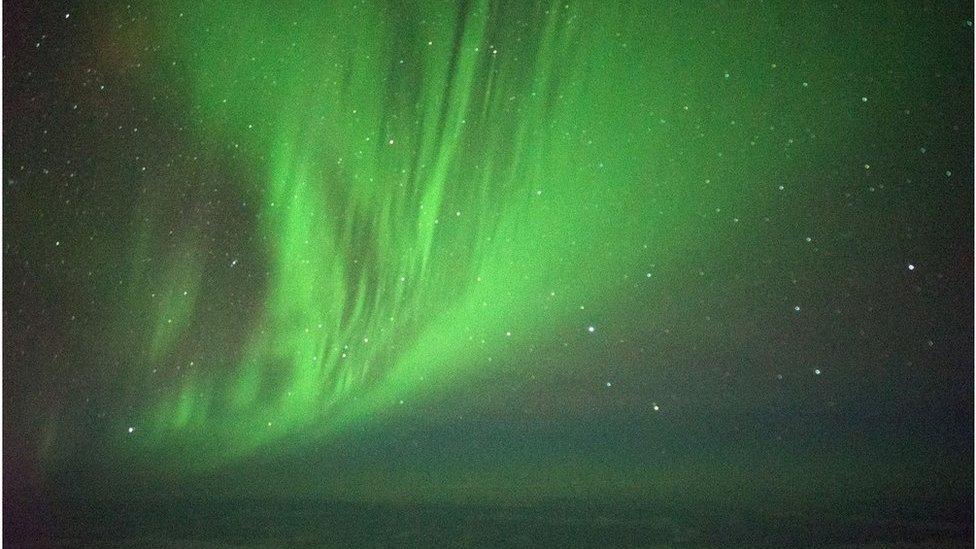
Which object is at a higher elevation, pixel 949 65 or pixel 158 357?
pixel 949 65

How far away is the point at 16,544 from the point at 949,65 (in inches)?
73.0

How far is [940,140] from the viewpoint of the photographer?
57.4 inches

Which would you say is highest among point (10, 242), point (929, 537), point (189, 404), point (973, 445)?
point (10, 242)

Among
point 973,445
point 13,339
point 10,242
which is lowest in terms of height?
point 973,445

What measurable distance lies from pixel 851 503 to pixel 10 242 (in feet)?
5.12

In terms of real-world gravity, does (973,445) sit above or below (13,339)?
below

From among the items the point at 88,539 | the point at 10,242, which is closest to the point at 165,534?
the point at 88,539

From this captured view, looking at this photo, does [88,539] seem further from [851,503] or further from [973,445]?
[973,445]

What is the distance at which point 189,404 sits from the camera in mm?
1471

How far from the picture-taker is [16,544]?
150 centimetres

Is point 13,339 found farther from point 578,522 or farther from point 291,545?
point 578,522

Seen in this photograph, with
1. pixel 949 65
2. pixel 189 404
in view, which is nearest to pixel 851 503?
pixel 949 65

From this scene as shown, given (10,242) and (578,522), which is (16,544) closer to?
(10,242)

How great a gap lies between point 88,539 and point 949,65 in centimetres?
174
